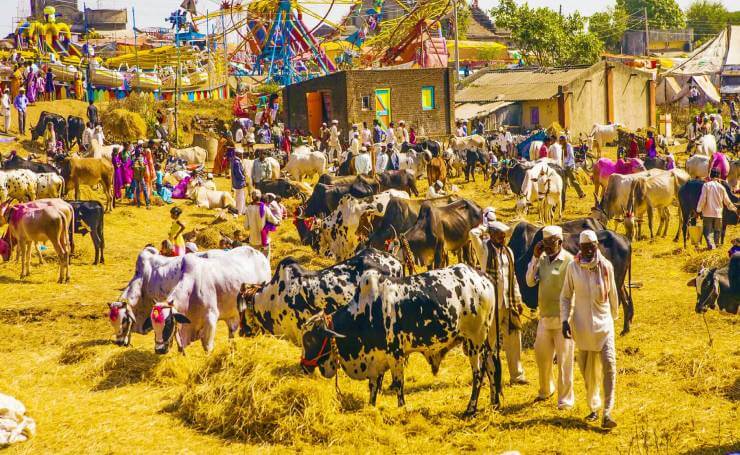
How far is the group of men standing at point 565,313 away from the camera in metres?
8.59

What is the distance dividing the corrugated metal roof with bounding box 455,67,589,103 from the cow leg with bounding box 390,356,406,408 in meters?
33.0

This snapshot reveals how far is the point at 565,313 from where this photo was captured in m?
8.70

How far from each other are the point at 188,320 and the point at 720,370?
5.91 m

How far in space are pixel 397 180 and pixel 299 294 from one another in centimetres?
1276

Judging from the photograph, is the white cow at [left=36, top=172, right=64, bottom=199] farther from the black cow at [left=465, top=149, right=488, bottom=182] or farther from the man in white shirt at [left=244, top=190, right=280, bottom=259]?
the black cow at [left=465, top=149, right=488, bottom=182]

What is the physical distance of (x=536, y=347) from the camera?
30.8 feet

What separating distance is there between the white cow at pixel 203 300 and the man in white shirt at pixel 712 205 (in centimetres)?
907

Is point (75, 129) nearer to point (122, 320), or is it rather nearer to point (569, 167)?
point (569, 167)

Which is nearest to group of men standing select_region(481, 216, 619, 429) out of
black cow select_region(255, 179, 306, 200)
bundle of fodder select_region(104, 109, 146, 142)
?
black cow select_region(255, 179, 306, 200)

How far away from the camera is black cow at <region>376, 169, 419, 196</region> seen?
75.5ft

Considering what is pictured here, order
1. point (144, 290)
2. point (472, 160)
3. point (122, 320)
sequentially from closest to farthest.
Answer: point (122, 320)
point (144, 290)
point (472, 160)

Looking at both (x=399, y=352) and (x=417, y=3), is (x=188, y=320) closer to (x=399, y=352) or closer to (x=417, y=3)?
(x=399, y=352)

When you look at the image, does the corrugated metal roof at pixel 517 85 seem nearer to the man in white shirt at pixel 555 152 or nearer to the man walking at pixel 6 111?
the man in white shirt at pixel 555 152

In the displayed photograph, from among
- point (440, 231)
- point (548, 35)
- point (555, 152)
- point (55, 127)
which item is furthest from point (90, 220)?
point (548, 35)
